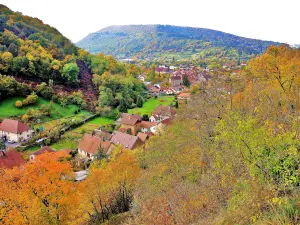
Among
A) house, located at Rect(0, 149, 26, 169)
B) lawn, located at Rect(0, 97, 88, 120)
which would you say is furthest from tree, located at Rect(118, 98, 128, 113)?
house, located at Rect(0, 149, 26, 169)

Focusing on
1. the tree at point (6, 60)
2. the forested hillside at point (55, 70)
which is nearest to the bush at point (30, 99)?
the forested hillside at point (55, 70)

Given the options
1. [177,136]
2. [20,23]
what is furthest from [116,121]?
[20,23]

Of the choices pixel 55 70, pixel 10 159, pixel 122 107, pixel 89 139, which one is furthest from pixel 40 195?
pixel 55 70

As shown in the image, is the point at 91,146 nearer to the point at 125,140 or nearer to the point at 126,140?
the point at 125,140

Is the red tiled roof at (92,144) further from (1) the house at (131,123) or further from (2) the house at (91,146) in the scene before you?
(1) the house at (131,123)

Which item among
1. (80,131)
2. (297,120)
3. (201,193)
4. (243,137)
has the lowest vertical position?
(80,131)

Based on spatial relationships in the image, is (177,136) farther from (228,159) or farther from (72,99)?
(72,99)

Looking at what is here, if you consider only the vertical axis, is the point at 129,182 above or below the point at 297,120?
below
